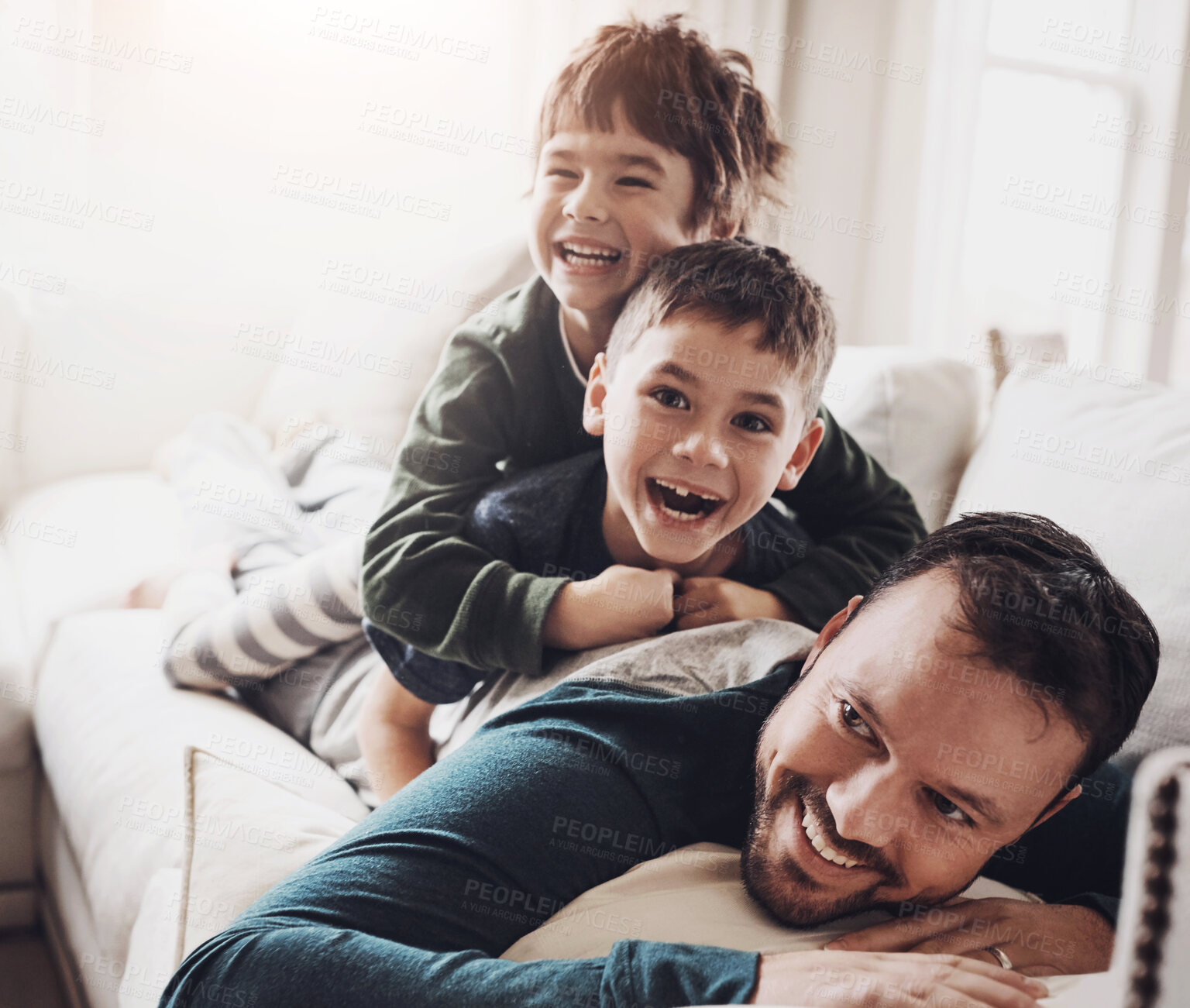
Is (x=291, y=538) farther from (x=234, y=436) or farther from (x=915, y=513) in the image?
(x=915, y=513)

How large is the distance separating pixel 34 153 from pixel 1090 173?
1.43 m

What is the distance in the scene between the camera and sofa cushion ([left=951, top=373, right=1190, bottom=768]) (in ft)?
1.98

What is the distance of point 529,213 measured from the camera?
2.73 ft

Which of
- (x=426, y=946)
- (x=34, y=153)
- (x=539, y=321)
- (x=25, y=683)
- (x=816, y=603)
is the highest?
(x=34, y=153)

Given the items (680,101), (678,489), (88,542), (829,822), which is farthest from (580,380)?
(88,542)

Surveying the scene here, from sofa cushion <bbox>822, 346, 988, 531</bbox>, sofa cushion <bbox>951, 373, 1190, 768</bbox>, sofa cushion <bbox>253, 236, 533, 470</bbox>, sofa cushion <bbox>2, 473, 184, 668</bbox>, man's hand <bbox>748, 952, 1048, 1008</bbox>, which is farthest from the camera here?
sofa cushion <bbox>2, 473, 184, 668</bbox>

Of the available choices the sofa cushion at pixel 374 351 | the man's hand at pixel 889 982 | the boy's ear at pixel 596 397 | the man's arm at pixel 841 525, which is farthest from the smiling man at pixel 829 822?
the sofa cushion at pixel 374 351

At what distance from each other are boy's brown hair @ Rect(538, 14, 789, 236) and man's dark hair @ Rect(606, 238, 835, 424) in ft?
0.25

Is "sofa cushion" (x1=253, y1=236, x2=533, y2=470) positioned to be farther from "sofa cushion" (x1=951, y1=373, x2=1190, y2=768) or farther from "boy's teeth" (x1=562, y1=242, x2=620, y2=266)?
"sofa cushion" (x1=951, y1=373, x2=1190, y2=768)

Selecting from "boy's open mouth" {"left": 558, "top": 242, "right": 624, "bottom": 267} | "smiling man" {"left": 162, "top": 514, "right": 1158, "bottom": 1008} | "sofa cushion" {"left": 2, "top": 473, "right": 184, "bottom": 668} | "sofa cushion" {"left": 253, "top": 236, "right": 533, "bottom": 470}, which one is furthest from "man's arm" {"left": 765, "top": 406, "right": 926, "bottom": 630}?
"sofa cushion" {"left": 2, "top": 473, "right": 184, "bottom": 668}

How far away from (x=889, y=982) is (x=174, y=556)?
968 mm

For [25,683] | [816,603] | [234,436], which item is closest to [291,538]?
[234,436]

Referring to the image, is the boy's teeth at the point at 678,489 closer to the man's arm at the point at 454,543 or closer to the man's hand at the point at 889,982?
the man's arm at the point at 454,543

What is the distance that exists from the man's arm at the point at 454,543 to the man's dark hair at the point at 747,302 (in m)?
0.11
